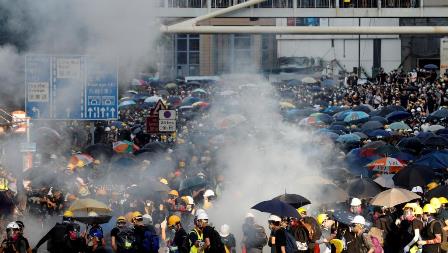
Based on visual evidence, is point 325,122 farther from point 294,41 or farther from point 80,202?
point 294,41

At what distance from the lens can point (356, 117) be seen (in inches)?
1559

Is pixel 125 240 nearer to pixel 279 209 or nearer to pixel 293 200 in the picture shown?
pixel 279 209

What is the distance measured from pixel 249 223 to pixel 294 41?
57.2 metres

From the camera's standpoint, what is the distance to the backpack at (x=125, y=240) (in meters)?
18.9

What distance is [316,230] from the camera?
19328 millimetres

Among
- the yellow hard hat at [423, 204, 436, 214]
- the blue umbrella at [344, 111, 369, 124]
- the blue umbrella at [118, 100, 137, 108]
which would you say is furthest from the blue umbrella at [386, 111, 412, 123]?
the yellow hard hat at [423, 204, 436, 214]

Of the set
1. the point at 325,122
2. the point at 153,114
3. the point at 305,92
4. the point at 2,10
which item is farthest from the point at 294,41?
the point at 2,10

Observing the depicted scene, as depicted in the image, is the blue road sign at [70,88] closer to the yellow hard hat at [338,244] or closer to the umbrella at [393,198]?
the umbrella at [393,198]

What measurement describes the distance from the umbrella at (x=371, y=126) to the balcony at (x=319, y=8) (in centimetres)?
306

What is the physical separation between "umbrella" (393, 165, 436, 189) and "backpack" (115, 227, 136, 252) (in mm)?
7394

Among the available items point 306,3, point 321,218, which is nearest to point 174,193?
point 321,218

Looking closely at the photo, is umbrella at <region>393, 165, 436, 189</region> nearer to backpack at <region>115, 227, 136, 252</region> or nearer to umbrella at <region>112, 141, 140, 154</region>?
backpack at <region>115, 227, 136, 252</region>

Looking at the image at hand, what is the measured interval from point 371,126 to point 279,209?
18089 millimetres

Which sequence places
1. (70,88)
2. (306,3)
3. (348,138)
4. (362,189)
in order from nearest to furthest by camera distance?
(362,189) → (70,88) → (348,138) → (306,3)
